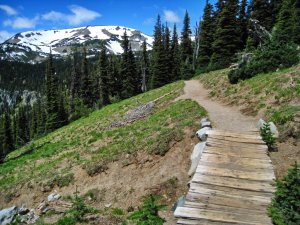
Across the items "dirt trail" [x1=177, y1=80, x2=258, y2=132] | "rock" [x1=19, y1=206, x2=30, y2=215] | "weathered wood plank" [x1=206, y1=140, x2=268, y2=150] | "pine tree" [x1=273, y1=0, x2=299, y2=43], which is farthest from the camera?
"pine tree" [x1=273, y1=0, x2=299, y2=43]

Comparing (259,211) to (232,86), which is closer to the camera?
(259,211)

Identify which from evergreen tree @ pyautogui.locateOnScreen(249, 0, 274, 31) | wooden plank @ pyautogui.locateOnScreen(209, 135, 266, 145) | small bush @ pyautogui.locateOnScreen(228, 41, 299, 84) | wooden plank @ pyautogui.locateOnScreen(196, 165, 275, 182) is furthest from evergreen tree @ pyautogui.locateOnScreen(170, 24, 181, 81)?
wooden plank @ pyautogui.locateOnScreen(196, 165, 275, 182)

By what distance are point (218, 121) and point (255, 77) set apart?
31.6 feet

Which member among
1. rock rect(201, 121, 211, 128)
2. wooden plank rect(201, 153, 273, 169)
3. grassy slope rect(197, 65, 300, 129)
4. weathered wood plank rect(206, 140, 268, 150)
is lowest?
wooden plank rect(201, 153, 273, 169)

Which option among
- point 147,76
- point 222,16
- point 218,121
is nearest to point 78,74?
point 147,76

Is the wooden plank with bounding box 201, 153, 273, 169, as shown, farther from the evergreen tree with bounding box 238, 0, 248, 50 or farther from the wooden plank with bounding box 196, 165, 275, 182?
the evergreen tree with bounding box 238, 0, 248, 50

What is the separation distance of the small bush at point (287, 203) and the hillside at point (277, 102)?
7.01ft

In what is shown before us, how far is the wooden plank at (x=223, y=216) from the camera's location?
8.76 metres

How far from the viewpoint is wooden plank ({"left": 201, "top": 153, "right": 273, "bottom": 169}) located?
1170 cm

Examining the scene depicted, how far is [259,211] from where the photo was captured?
9273 mm

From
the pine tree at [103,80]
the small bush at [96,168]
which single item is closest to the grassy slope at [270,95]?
the small bush at [96,168]

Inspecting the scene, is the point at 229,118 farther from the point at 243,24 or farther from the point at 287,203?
the point at 243,24

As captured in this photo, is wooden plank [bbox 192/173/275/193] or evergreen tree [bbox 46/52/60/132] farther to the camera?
evergreen tree [bbox 46/52/60/132]

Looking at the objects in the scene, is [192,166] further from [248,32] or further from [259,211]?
[248,32]
